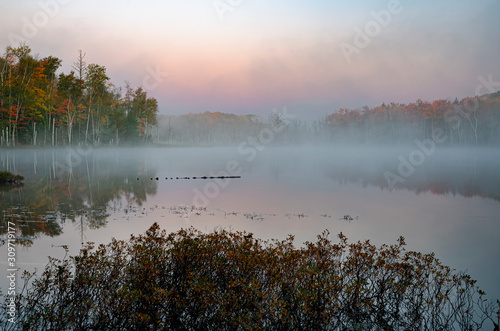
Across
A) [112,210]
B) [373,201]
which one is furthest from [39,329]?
[373,201]

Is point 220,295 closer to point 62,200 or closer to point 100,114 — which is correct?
point 62,200

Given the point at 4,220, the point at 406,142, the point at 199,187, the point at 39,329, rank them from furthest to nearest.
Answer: the point at 406,142, the point at 199,187, the point at 4,220, the point at 39,329

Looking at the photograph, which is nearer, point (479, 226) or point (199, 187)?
point (479, 226)

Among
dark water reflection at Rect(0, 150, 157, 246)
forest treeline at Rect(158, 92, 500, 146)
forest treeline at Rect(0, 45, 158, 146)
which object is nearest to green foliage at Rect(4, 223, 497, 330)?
dark water reflection at Rect(0, 150, 157, 246)

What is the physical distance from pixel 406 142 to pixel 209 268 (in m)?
164

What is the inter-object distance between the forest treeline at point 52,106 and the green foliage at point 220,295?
6474 cm

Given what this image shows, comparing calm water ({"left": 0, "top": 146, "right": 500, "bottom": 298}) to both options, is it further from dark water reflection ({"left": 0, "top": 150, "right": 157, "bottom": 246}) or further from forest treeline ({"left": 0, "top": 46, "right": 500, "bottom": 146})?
forest treeline ({"left": 0, "top": 46, "right": 500, "bottom": 146})

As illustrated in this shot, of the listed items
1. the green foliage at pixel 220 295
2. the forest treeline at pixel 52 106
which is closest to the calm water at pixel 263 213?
the green foliage at pixel 220 295

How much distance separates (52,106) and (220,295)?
251 feet

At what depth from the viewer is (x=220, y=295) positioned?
6.00 meters

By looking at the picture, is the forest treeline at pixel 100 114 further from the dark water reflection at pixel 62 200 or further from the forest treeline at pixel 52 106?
the dark water reflection at pixel 62 200

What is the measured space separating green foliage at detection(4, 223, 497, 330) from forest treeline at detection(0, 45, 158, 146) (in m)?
64.7

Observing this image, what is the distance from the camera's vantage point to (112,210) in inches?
772

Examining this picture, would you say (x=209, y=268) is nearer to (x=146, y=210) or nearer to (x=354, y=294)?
(x=354, y=294)
